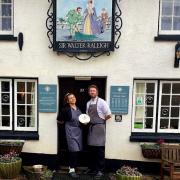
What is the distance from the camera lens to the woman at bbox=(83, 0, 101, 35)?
821cm

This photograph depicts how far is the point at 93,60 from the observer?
27.5 feet

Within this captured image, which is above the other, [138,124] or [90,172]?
[138,124]

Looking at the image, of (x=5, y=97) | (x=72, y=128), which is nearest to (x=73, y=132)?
(x=72, y=128)

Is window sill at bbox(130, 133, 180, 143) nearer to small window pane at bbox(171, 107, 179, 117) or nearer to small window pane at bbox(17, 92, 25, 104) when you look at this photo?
small window pane at bbox(171, 107, 179, 117)

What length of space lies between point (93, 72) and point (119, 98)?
0.93 m

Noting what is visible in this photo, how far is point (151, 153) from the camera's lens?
27.4 feet

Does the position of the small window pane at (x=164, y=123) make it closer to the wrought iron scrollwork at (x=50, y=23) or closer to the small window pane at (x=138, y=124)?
the small window pane at (x=138, y=124)

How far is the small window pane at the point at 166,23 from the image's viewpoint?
332 inches

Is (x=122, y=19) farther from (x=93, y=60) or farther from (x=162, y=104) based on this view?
(x=162, y=104)

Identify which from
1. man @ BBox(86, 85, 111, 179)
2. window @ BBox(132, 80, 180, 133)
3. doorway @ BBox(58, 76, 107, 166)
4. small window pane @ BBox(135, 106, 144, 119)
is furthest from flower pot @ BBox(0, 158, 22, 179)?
small window pane @ BBox(135, 106, 144, 119)

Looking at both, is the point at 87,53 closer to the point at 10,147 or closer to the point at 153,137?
the point at 153,137

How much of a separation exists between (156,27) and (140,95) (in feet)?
5.77

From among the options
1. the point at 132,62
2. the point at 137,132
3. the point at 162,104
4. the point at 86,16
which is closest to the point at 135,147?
the point at 137,132

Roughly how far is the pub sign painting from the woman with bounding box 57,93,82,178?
1296mm
